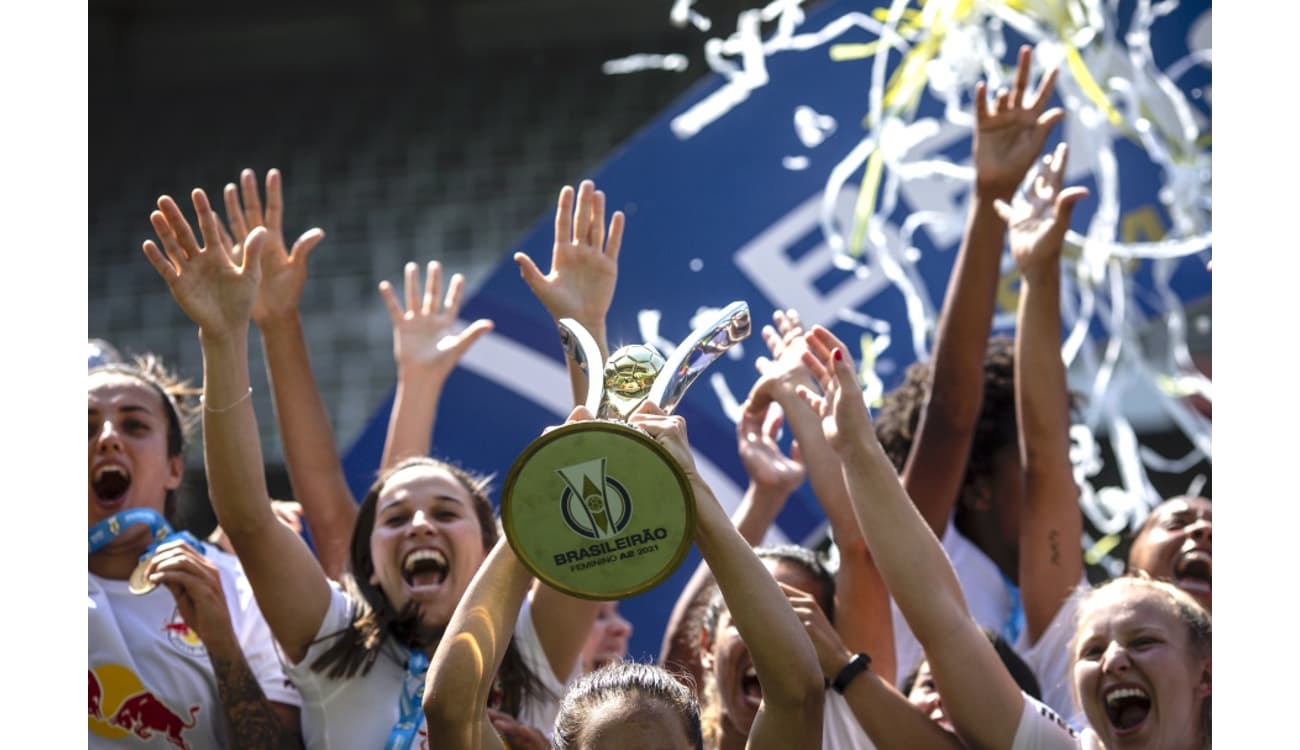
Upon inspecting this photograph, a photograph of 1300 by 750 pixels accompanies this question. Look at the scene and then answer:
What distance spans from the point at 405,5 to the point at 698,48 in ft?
3.98

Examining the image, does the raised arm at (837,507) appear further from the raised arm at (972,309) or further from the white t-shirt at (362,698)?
the white t-shirt at (362,698)

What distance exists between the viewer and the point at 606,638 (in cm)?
270

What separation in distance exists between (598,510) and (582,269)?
2.30 ft

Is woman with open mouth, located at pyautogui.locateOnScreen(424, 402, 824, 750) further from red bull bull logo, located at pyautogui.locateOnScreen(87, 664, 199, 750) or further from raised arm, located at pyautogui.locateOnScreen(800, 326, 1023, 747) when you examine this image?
red bull bull logo, located at pyautogui.locateOnScreen(87, 664, 199, 750)

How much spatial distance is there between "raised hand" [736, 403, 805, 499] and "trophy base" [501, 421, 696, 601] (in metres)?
0.74

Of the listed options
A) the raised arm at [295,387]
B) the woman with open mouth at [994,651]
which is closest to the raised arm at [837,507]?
the woman with open mouth at [994,651]

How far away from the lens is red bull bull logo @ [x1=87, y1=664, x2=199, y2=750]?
2.09 metres

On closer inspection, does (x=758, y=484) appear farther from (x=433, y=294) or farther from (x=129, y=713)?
(x=129, y=713)

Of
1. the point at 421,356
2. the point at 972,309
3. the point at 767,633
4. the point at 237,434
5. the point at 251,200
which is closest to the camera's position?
the point at 767,633

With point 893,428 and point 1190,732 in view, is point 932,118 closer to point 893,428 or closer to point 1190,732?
point 893,428

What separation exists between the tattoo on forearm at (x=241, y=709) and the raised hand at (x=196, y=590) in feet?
0.12

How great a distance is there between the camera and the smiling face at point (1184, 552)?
2.26 m

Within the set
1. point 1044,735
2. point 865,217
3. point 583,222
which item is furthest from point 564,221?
point 865,217

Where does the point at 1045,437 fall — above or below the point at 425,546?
above
